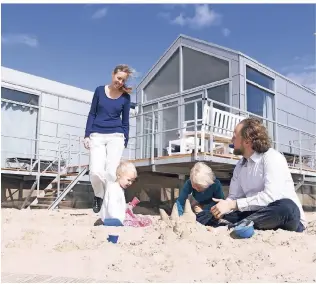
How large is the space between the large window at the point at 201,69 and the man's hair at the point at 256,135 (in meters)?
6.65

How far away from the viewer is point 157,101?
35.2 feet

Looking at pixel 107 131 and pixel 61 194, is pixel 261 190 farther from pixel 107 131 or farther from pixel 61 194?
pixel 61 194

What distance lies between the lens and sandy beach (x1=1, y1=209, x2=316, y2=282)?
190cm

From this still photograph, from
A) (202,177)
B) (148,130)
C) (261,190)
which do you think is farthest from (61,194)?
(261,190)

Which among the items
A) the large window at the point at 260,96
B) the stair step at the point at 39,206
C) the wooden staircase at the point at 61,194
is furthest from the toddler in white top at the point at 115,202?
the large window at the point at 260,96

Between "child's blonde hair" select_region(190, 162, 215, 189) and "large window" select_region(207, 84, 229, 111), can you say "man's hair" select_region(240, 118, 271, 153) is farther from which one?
"large window" select_region(207, 84, 229, 111)

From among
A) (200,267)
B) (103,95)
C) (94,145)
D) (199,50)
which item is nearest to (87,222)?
(94,145)

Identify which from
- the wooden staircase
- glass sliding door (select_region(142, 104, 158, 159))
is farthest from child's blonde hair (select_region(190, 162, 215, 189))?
glass sliding door (select_region(142, 104, 158, 159))

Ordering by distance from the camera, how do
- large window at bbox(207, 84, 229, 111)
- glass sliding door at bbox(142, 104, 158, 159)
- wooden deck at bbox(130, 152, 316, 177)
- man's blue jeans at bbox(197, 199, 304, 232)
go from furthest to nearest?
glass sliding door at bbox(142, 104, 158, 159) < large window at bbox(207, 84, 229, 111) < wooden deck at bbox(130, 152, 316, 177) < man's blue jeans at bbox(197, 199, 304, 232)

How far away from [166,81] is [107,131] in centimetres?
664

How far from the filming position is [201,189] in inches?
136

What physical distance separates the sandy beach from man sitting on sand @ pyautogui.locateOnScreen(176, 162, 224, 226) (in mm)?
746

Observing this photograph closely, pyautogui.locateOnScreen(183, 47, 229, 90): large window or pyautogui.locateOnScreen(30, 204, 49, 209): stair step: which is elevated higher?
pyautogui.locateOnScreen(183, 47, 229, 90): large window

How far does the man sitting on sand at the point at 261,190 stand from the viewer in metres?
2.60
